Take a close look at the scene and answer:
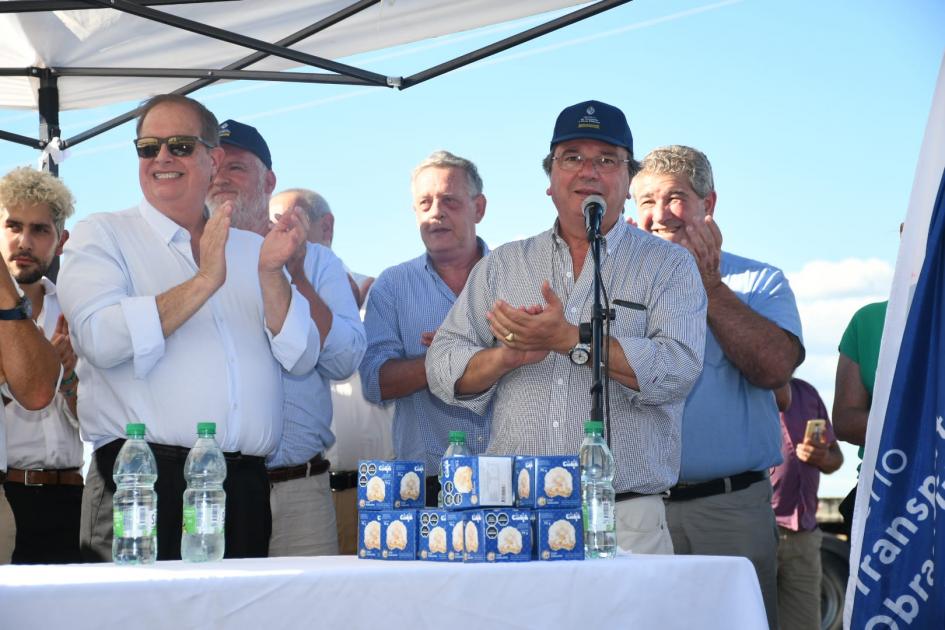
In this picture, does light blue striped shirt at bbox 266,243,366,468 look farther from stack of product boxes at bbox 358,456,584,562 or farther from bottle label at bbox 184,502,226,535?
stack of product boxes at bbox 358,456,584,562

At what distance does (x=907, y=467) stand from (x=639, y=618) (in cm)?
87

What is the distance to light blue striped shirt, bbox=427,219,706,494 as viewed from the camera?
3.35 m

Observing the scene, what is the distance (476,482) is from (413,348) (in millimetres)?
2019

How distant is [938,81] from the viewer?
10.1ft

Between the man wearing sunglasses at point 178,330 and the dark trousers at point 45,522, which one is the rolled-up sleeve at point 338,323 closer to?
the man wearing sunglasses at point 178,330

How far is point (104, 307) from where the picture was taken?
129 inches

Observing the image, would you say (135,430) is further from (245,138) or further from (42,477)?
(245,138)

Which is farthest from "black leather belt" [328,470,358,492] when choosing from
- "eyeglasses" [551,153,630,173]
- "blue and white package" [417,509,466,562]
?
"blue and white package" [417,509,466,562]

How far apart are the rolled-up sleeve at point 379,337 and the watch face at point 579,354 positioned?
132cm

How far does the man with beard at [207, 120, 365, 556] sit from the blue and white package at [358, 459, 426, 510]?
1.19m

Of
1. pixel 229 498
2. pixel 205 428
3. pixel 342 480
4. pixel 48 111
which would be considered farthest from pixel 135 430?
pixel 48 111

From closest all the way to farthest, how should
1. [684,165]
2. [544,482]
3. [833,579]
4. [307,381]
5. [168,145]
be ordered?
[544,482] < [168,145] < [307,381] < [684,165] < [833,579]

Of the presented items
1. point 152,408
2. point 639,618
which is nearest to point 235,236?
point 152,408

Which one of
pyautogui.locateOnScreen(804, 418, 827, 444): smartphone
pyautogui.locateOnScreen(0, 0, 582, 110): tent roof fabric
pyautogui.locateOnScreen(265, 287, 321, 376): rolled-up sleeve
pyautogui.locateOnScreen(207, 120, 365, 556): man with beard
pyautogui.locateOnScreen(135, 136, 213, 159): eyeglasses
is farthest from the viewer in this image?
pyautogui.locateOnScreen(804, 418, 827, 444): smartphone
